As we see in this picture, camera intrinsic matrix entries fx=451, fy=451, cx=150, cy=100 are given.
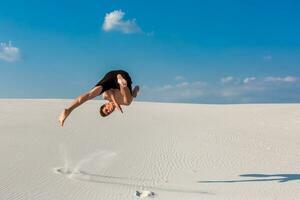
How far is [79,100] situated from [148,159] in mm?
5276

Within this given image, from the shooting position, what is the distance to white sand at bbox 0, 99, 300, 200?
10.4 metres

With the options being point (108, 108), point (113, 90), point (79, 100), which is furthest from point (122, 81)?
point (79, 100)

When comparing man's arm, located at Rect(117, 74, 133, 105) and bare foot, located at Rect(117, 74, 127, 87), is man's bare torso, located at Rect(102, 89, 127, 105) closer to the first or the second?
man's arm, located at Rect(117, 74, 133, 105)

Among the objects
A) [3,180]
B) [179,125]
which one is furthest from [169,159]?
[179,125]

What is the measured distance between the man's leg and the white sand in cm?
213

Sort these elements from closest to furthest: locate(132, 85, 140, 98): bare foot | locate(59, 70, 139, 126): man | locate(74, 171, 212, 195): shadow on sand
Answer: locate(59, 70, 139, 126): man
locate(132, 85, 140, 98): bare foot
locate(74, 171, 212, 195): shadow on sand

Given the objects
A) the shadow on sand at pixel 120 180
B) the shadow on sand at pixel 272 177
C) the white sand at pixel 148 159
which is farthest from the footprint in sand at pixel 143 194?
the shadow on sand at pixel 272 177

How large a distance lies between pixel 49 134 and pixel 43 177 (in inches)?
239

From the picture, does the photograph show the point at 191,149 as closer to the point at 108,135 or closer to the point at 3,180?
the point at 108,135

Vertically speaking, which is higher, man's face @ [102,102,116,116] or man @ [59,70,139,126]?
man @ [59,70,139,126]

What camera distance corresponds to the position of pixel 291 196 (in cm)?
1018

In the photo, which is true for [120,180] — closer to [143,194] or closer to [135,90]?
[143,194]

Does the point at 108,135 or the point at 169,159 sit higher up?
the point at 108,135

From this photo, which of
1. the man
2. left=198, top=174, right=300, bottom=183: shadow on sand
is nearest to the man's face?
the man
